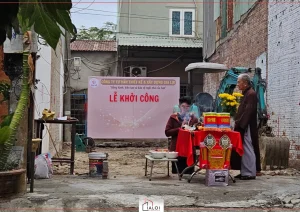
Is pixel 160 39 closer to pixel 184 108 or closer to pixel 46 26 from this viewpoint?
pixel 184 108

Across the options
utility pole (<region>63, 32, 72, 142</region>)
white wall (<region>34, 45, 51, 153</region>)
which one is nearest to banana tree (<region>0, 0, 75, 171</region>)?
white wall (<region>34, 45, 51, 153</region>)

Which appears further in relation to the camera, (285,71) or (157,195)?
(285,71)

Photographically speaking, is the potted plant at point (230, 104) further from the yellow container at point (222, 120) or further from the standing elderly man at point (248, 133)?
the yellow container at point (222, 120)

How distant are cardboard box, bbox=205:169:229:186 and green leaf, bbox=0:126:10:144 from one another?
295 cm

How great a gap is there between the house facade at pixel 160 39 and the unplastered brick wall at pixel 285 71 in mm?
9812

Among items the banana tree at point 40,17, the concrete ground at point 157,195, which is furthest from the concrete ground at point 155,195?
the banana tree at point 40,17

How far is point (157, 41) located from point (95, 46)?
325 centimetres

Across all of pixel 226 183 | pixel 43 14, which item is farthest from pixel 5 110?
pixel 43 14

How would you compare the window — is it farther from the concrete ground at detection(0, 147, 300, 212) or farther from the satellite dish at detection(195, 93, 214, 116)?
the concrete ground at detection(0, 147, 300, 212)

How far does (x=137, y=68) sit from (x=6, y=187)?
52.4 ft

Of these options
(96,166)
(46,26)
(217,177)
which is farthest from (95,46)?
(46,26)

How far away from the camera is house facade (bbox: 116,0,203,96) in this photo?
21094mm

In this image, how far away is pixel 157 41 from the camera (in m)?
21.9

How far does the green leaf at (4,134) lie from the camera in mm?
5602
